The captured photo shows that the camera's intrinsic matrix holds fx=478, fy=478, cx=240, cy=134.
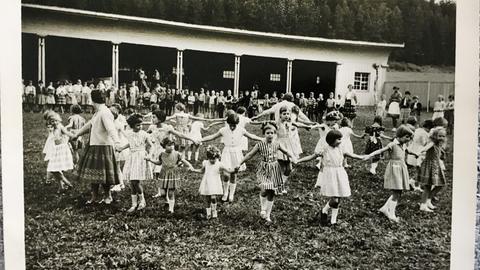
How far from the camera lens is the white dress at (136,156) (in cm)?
256

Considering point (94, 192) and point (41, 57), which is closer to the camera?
point (41, 57)

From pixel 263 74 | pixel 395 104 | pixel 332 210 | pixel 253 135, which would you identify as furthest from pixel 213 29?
pixel 332 210

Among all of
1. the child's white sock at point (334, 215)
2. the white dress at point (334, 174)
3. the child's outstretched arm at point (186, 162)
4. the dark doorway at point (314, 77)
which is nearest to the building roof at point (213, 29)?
the dark doorway at point (314, 77)

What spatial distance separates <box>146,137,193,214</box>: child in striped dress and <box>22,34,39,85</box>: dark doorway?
0.73m

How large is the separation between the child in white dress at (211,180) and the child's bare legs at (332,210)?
Result: 1.80 ft

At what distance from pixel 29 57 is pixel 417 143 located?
2.10 meters

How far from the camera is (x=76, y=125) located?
8.30 feet

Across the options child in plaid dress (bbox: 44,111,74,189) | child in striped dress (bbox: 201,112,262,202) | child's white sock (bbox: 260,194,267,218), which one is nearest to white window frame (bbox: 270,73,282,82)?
child in striped dress (bbox: 201,112,262,202)

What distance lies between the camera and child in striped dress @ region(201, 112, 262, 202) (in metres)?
2.58

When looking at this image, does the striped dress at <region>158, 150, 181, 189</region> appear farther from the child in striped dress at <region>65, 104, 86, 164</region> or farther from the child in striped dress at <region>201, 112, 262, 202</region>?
the child in striped dress at <region>65, 104, 86, 164</region>

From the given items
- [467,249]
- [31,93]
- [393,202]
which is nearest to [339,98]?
[393,202]

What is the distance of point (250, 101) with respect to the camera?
2604 mm

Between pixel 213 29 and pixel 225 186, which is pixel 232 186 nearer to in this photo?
pixel 225 186

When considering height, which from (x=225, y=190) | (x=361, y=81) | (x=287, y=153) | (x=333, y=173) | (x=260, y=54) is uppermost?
(x=260, y=54)
